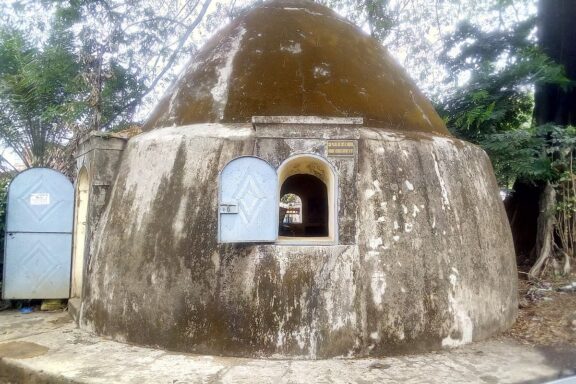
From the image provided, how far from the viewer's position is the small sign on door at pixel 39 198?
6.51 metres

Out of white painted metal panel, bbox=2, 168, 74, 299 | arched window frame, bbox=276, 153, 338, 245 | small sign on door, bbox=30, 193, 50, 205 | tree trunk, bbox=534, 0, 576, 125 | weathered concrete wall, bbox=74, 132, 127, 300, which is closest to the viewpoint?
arched window frame, bbox=276, 153, 338, 245

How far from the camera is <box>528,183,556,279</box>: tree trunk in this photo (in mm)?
8211

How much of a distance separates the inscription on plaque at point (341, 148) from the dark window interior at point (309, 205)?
4691 millimetres

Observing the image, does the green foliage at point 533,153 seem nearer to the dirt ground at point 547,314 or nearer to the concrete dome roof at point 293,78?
the dirt ground at point 547,314

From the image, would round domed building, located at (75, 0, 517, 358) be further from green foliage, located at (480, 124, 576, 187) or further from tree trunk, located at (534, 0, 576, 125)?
tree trunk, located at (534, 0, 576, 125)

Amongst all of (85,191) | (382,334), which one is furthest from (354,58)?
(85,191)

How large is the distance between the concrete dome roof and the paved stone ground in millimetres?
2691

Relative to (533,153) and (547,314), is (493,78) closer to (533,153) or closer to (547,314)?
(533,153)

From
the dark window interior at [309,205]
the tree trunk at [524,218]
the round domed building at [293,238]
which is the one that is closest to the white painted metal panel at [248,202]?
the round domed building at [293,238]

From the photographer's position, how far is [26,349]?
186 inches

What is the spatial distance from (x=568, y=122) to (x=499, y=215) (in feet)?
16.7

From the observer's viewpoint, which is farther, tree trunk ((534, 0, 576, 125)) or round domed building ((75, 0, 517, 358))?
tree trunk ((534, 0, 576, 125))

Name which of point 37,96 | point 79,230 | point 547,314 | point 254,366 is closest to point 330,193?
point 254,366

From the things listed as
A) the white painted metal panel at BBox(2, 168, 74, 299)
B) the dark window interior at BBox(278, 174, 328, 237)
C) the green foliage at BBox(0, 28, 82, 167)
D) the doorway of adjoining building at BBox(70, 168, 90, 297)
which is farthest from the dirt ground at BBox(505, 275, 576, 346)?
the green foliage at BBox(0, 28, 82, 167)
